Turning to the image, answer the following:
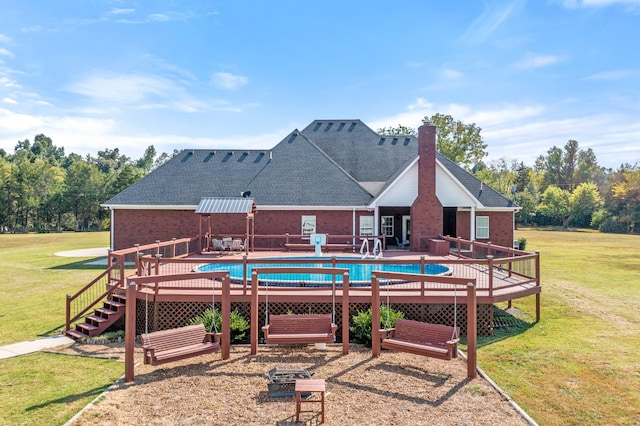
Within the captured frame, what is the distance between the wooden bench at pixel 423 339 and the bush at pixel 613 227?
7279 cm

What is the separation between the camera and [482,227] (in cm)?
2697

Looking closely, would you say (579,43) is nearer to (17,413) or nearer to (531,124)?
(531,124)

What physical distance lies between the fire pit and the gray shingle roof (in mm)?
17096

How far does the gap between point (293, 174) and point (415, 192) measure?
7960mm

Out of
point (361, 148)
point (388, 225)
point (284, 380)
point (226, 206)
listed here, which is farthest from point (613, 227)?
point (284, 380)

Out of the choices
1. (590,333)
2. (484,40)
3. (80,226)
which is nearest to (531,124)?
(484,40)

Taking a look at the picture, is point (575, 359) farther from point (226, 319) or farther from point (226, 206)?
point (226, 206)

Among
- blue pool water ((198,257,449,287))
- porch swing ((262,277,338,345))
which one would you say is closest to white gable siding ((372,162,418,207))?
blue pool water ((198,257,449,287))

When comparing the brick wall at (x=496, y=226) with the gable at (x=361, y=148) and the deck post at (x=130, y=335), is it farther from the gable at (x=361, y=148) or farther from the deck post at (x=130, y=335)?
the deck post at (x=130, y=335)

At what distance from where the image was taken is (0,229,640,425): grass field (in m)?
6.70

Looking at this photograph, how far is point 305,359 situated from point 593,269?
2151cm

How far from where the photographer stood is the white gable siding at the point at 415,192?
23.6 meters

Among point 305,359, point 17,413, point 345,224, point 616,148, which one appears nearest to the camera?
point 17,413

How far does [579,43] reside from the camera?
71.9ft
